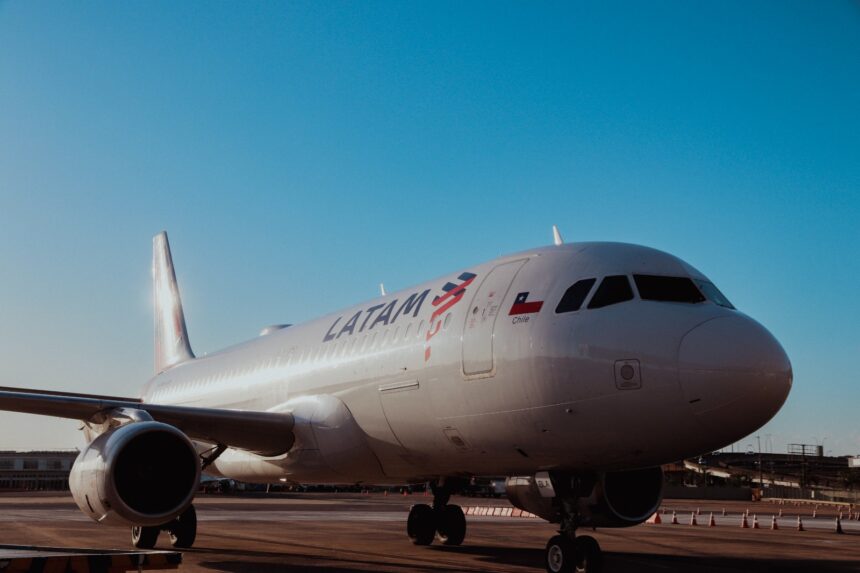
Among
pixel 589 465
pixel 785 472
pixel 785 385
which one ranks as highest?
pixel 785 385

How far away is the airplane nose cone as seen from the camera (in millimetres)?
8859

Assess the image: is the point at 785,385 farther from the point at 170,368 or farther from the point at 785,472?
the point at 785,472

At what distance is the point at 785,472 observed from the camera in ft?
296

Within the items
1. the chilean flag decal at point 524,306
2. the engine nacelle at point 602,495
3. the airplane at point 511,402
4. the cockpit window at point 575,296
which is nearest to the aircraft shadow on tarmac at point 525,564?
the airplane at point 511,402

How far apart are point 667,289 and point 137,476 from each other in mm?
7153

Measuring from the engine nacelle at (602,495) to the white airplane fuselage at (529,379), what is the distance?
Answer: 367mm

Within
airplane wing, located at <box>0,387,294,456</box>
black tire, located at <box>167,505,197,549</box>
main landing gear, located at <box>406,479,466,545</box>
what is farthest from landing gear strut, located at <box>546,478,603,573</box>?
black tire, located at <box>167,505,197,549</box>

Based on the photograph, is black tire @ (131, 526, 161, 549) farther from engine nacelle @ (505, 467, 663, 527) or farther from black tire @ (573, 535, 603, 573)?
black tire @ (573, 535, 603, 573)

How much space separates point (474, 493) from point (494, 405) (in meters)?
43.9

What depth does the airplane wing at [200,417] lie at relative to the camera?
13742mm

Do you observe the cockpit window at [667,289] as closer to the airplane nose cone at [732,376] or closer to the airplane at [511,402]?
the airplane at [511,402]

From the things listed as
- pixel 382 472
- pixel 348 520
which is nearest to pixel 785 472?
pixel 348 520

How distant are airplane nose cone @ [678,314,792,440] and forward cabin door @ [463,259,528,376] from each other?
2.52 metres

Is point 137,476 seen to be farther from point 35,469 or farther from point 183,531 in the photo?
point 35,469
